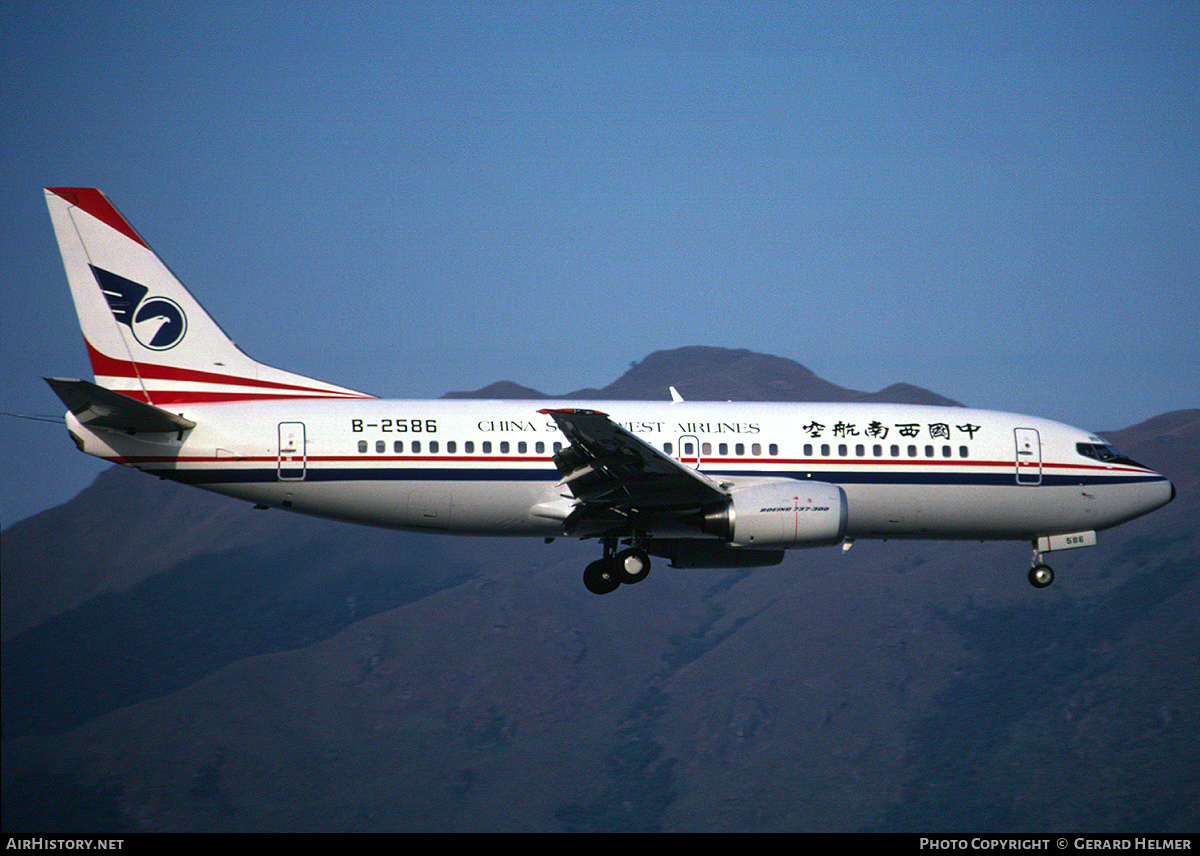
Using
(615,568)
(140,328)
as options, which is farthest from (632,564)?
(140,328)

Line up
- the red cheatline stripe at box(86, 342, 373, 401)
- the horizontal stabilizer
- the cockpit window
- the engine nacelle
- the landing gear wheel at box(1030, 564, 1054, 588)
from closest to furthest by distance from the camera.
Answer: the horizontal stabilizer
the engine nacelle
the red cheatline stripe at box(86, 342, 373, 401)
the landing gear wheel at box(1030, 564, 1054, 588)
the cockpit window

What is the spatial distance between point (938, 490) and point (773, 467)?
4411mm

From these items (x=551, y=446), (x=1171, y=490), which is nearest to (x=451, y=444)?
(x=551, y=446)

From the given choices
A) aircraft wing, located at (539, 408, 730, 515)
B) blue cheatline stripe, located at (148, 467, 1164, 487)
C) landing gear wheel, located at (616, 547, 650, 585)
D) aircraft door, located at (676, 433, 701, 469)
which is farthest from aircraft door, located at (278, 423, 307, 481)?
aircraft door, located at (676, 433, 701, 469)

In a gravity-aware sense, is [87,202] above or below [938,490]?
above

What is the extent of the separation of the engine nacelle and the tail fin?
10.1m

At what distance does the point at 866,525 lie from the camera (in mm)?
32250

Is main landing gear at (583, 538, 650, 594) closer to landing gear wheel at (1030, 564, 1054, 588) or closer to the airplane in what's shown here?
the airplane

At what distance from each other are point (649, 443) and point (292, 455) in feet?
27.9

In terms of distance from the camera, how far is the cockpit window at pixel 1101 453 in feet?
111

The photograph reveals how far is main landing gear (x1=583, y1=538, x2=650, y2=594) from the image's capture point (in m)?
31.2

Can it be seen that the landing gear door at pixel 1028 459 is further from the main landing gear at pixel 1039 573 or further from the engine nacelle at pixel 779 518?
the engine nacelle at pixel 779 518

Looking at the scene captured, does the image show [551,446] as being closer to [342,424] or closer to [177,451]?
[342,424]
